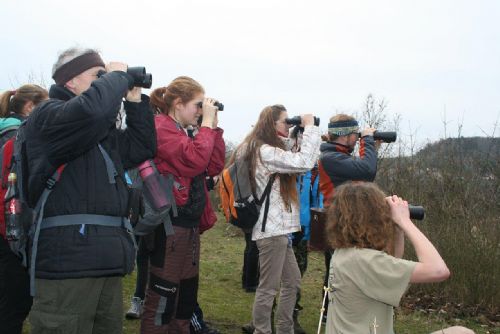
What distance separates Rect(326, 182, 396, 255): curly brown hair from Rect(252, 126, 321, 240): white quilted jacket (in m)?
1.44

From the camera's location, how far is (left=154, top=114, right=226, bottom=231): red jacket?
11.5 ft

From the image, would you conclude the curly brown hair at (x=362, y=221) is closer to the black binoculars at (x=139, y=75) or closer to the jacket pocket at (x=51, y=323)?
the black binoculars at (x=139, y=75)

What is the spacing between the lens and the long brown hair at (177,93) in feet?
12.5

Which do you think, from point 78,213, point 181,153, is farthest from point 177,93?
point 78,213

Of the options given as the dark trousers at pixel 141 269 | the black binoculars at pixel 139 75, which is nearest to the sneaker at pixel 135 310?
the dark trousers at pixel 141 269

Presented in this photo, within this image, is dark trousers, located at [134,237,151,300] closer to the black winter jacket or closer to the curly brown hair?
the black winter jacket

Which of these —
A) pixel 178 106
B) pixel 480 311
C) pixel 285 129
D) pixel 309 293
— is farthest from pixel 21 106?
pixel 480 311

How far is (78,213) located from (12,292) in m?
1.35

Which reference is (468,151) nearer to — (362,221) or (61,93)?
(362,221)

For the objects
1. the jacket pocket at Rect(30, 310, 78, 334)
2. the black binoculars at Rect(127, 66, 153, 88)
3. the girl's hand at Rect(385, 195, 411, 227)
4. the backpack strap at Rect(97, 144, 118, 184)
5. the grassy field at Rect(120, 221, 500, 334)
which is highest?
the black binoculars at Rect(127, 66, 153, 88)

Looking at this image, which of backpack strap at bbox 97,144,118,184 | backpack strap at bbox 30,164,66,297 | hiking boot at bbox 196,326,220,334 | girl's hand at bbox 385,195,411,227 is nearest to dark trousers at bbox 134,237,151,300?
hiking boot at bbox 196,326,220,334

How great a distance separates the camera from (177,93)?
12.5 feet

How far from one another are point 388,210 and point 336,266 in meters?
→ 0.39

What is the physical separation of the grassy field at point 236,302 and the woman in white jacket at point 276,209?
0.81 metres
